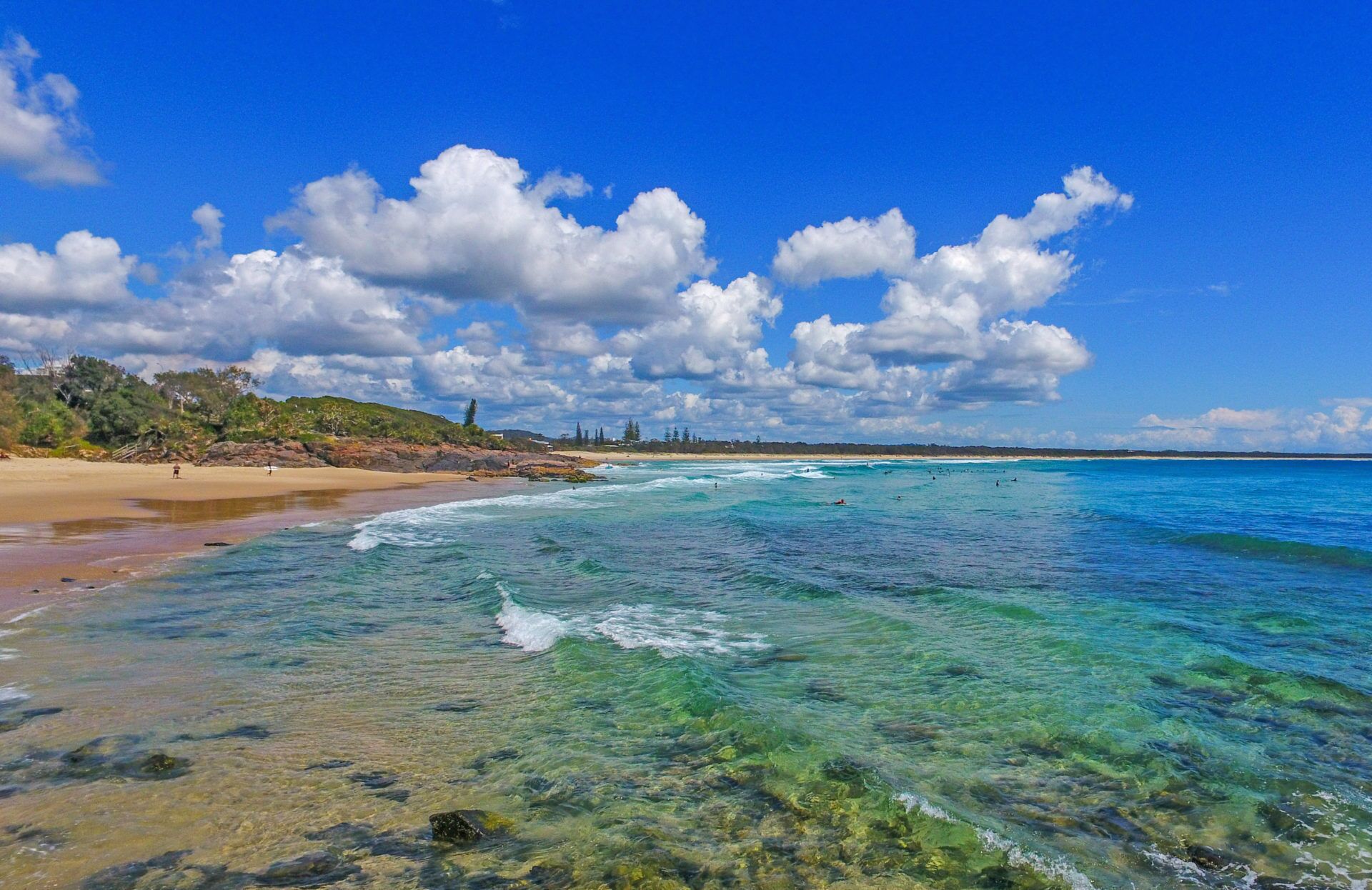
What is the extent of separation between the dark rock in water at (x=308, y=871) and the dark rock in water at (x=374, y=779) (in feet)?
3.98

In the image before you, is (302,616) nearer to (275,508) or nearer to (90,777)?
(90,777)

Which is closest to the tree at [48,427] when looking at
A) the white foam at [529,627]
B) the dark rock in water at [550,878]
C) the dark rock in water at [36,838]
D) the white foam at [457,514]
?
the white foam at [457,514]

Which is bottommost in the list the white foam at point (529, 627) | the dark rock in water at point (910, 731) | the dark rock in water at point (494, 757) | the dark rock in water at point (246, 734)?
the white foam at point (529, 627)

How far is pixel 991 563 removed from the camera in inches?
837

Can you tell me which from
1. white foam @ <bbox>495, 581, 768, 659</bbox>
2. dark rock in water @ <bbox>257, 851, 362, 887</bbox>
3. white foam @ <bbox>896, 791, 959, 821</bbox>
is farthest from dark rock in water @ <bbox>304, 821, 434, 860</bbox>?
white foam @ <bbox>495, 581, 768, 659</bbox>

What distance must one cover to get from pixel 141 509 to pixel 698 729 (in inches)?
1411

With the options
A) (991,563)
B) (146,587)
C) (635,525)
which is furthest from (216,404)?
(991,563)

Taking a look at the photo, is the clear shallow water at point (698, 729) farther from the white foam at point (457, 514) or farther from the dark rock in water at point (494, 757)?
the white foam at point (457, 514)

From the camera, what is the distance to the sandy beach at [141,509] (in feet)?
57.8

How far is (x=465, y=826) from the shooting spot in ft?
19.3

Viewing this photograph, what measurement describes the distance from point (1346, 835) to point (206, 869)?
9680 millimetres

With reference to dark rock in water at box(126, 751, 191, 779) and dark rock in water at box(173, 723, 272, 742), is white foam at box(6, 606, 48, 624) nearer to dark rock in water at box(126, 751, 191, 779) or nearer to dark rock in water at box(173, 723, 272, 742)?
dark rock in water at box(173, 723, 272, 742)

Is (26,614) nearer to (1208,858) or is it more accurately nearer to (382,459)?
(1208,858)

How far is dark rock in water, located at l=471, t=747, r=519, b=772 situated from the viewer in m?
7.36
